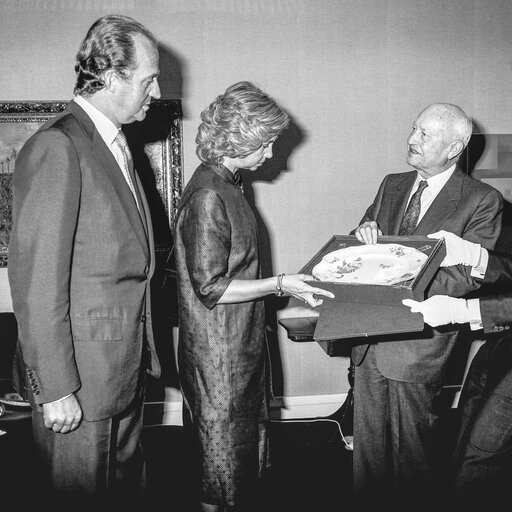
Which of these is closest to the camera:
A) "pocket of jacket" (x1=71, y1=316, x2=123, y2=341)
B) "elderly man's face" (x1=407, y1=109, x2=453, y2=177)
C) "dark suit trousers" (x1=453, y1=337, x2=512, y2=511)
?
"pocket of jacket" (x1=71, y1=316, x2=123, y2=341)

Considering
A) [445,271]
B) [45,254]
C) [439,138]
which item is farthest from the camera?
[439,138]

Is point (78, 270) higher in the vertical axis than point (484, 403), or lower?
higher

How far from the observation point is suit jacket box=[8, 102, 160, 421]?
4.32 ft

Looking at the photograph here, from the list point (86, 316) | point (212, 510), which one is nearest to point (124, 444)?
point (212, 510)

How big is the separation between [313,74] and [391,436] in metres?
2.23

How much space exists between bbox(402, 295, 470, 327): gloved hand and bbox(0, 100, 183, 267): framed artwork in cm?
175

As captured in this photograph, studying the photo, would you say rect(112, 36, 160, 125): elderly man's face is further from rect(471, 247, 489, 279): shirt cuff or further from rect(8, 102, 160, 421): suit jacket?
rect(471, 247, 489, 279): shirt cuff

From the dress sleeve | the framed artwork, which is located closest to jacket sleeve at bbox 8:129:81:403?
the dress sleeve

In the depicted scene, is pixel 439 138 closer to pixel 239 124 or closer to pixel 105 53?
pixel 239 124

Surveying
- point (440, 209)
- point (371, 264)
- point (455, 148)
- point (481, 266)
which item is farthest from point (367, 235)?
point (455, 148)

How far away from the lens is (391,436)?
89.9 inches

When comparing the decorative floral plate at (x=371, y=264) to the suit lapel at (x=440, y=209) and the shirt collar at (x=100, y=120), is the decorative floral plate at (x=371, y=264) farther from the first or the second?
the shirt collar at (x=100, y=120)

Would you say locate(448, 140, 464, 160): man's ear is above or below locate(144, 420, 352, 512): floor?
above

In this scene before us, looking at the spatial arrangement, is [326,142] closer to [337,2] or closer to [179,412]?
[337,2]
